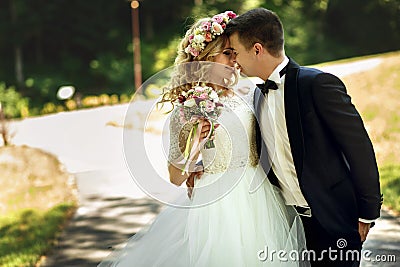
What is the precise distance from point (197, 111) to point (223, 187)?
1.36ft

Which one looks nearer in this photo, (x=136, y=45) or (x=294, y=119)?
(x=294, y=119)

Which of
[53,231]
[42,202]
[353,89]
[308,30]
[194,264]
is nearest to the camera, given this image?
[194,264]

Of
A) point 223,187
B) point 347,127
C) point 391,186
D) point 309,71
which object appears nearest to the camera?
point 347,127

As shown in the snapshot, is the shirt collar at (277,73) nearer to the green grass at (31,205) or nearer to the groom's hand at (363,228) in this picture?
the groom's hand at (363,228)

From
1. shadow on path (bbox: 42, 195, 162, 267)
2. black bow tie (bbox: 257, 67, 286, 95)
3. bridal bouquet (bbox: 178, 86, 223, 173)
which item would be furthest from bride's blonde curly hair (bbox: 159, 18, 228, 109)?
shadow on path (bbox: 42, 195, 162, 267)

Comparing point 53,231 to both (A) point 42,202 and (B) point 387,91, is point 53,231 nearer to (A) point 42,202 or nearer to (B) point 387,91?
(A) point 42,202

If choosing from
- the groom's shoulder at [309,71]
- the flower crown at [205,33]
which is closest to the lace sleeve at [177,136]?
the flower crown at [205,33]

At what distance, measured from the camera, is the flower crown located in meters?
2.76

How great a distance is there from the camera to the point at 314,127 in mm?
2588

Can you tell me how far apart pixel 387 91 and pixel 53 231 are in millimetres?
8633

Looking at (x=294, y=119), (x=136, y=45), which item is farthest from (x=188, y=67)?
(x=136, y=45)

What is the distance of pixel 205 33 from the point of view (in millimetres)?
2764

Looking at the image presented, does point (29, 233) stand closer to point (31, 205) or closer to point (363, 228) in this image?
point (31, 205)

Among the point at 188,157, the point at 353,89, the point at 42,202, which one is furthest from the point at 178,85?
the point at 353,89
